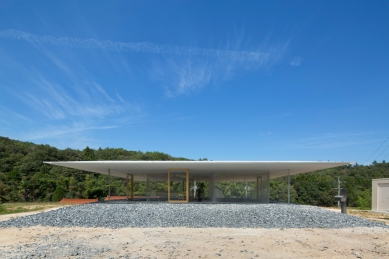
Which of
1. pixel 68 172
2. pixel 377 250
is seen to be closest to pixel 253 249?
pixel 377 250

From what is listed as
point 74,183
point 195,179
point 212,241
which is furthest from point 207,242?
point 74,183

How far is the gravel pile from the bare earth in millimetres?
800

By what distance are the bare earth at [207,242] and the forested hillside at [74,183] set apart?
11.9 metres

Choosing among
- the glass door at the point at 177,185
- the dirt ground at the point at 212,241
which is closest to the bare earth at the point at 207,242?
the dirt ground at the point at 212,241

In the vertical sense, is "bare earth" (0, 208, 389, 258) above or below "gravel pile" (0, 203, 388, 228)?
above

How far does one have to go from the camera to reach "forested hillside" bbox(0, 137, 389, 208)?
29031 millimetres

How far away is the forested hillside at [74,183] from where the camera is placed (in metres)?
29.0

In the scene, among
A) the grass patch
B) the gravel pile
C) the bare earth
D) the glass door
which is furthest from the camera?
the grass patch

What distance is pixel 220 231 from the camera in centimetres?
1055

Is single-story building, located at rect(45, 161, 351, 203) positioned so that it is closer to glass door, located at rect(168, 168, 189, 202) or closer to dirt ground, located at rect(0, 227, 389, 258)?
glass door, located at rect(168, 168, 189, 202)

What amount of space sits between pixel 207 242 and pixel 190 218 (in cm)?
393

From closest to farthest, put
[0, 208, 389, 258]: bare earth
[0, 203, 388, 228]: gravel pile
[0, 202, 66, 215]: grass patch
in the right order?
1. [0, 208, 389, 258]: bare earth
2. [0, 203, 388, 228]: gravel pile
3. [0, 202, 66, 215]: grass patch

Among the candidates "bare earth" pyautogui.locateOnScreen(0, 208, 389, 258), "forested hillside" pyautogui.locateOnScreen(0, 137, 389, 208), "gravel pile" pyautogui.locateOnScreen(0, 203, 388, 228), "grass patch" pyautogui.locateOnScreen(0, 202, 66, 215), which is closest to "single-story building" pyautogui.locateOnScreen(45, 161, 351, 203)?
"forested hillside" pyautogui.locateOnScreen(0, 137, 389, 208)

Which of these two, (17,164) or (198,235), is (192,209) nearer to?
(198,235)
